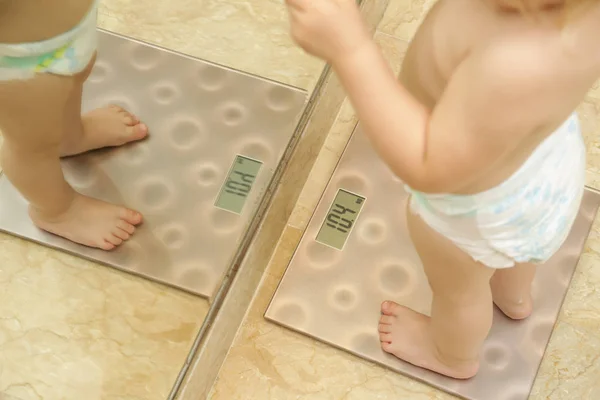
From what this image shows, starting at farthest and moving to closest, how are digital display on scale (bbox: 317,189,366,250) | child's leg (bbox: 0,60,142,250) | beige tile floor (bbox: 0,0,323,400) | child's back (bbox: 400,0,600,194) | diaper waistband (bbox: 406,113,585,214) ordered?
digital display on scale (bbox: 317,189,366,250), beige tile floor (bbox: 0,0,323,400), child's leg (bbox: 0,60,142,250), diaper waistband (bbox: 406,113,585,214), child's back (bbox: 400,0,600,194)

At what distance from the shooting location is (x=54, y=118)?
2.38 ft

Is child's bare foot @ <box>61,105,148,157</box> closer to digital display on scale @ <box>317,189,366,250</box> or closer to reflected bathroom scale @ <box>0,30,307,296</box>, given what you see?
reflected bathroom scale @ <box>0,30,307,296</box>

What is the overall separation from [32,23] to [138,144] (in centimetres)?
32

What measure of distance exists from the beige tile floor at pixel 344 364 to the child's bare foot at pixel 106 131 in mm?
270

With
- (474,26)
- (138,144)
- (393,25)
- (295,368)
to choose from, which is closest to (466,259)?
(474,26)

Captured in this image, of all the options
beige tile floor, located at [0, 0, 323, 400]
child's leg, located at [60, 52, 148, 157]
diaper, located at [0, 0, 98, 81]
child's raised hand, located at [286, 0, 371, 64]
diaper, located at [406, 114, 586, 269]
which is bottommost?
beige tile floor, located at [0, 0, 323, 400]

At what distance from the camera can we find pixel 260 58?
0.99 metres

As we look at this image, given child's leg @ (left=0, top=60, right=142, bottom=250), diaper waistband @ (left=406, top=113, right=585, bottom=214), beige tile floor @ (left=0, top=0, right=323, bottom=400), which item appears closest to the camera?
diaper waistband @ (left=406, top=113, right=585, bottom=214)

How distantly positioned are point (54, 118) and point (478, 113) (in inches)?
19.2

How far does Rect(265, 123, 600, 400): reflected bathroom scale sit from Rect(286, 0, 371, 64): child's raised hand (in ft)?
1.66

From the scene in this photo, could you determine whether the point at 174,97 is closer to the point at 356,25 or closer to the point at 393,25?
the point at 393,25

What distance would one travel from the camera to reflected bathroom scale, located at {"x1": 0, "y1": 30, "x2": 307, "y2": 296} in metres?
0.87

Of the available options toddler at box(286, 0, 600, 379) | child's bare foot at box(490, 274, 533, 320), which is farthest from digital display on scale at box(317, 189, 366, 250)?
toddler at box(286, 0, 600, 379)

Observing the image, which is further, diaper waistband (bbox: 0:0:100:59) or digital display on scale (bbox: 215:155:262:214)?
digital display on scale (bbox: 215:155:262:214)
